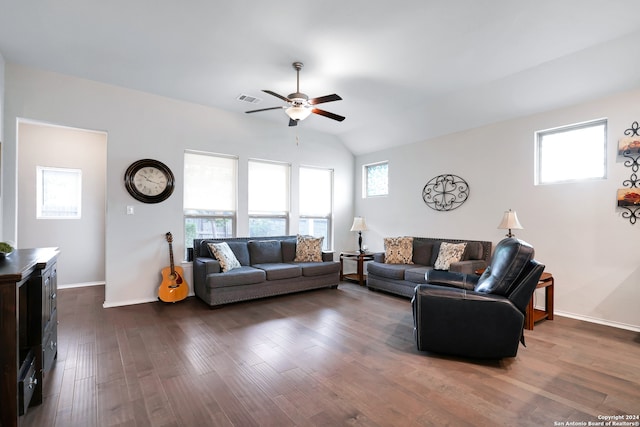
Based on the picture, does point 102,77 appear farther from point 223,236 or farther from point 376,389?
point 376,389

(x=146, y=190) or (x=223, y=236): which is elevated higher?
(x=146, y=190)

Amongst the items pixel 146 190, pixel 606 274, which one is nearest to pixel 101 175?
pixel 146 190

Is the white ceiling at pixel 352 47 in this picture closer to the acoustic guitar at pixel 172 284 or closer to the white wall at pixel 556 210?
the white wall at pixel 556 210

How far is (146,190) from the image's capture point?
4473 mm

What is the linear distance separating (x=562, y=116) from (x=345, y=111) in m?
3.02

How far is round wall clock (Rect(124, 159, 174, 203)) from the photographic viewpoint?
4344mm

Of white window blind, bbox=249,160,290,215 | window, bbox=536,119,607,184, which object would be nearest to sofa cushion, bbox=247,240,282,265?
white window blind, bbox=249,160,290,215

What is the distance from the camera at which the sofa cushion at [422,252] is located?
17.1 feet

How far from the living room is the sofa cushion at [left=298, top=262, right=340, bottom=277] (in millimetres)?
1143

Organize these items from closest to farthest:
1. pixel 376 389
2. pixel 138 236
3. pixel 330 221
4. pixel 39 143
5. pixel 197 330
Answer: pixel 376 389 → pixel 197 330 → pixel 138 236 → pixel 39 143 → pixel 330 221

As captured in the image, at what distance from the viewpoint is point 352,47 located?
3.17 metres

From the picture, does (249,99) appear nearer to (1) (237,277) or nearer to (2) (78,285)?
(1) (237,277)

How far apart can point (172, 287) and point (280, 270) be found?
156 centimetres

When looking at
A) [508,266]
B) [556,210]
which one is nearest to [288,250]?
[508,266]
